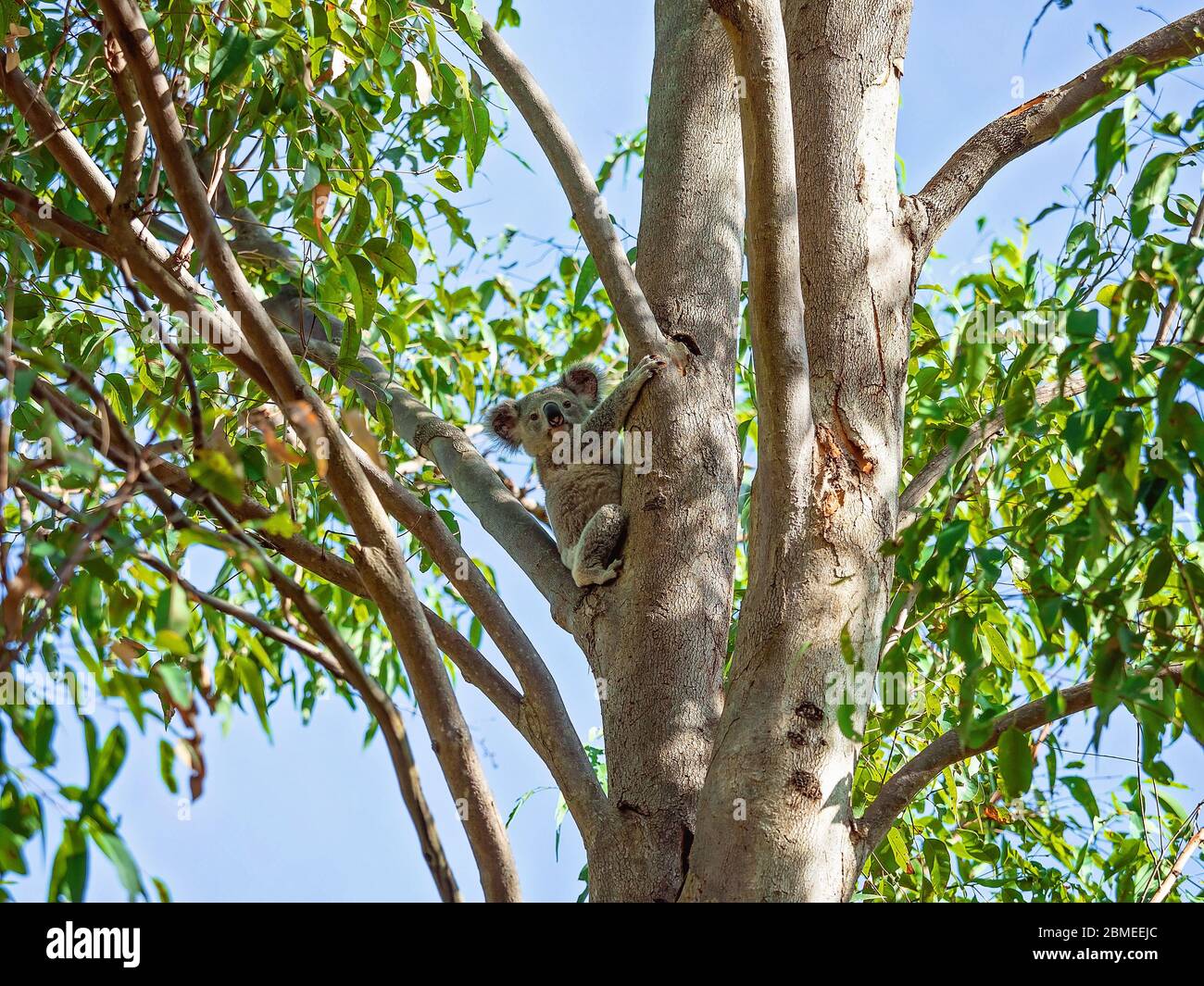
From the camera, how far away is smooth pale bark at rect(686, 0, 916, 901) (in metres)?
2.17

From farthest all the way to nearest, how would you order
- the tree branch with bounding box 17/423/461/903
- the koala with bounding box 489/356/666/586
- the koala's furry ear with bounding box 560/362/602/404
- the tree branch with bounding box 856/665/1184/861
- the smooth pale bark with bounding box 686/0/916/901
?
1. the koala's furry ear with bounding box 560/362/602/404
2. the koala with bounding box 489/356/666/586
3. the tree branch with bounding box 856/665/1184/861
4. the smooth pale bark with bounding box 686/0/916/901
5. the tree branch with bounding box 17/423/461/903

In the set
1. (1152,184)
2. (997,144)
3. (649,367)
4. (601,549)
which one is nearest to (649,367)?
(649,367)

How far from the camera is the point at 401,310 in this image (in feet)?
17.5

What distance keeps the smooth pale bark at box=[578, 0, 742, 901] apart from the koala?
108 mm

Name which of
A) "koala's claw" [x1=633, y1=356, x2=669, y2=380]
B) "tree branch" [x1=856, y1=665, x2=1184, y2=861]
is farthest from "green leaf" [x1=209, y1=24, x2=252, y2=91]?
"tree branch" [x1=856, y1=665, x2=1184, y2=861]

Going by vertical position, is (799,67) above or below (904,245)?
above

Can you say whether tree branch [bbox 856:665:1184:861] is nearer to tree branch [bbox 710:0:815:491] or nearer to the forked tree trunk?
the forked tree trunk

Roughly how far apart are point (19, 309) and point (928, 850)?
Answer: 2921mm

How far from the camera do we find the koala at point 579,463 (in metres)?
3.04

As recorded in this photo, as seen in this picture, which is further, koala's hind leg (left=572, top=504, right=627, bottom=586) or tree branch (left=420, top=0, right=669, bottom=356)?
koala's hind leg (left=572, top=504, right=627, bottom=586)

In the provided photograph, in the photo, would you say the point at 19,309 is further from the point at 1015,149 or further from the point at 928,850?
the point at 928,850

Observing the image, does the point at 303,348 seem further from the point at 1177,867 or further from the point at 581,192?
the point at 1177,867

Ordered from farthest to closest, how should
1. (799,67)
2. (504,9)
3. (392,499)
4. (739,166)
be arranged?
1. (504,9)
2. (739,166)
3. (799,67)
4. (392,499)
